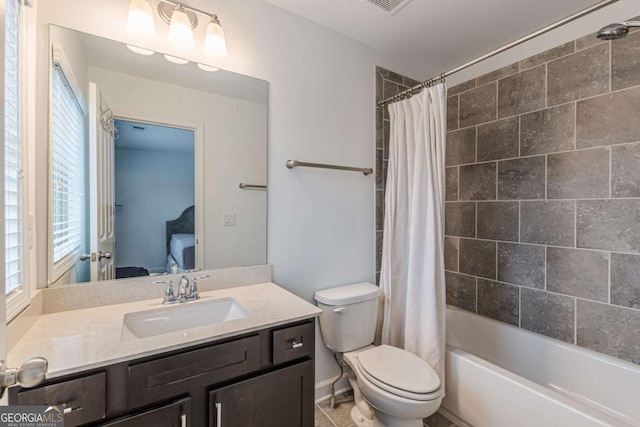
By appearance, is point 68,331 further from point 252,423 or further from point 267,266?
point 267,266

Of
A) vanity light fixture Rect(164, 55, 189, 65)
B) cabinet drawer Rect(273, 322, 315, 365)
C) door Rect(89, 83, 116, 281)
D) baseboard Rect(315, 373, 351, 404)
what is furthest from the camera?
baseboard Rect(315, 373, 351, 404)

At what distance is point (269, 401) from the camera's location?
1.10 m

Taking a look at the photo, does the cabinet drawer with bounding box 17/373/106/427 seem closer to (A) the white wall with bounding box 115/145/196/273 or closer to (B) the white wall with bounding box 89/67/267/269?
(A) the white wall with bounding box 115/145/196/273

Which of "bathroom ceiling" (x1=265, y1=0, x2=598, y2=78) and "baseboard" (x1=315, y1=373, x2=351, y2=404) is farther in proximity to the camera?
"baseboard" (x1=315, y1=373, x2=351, y2=404)

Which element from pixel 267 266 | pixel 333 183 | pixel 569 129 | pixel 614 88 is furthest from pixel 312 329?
pixel 614 88

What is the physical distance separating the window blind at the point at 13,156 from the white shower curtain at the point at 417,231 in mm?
1743

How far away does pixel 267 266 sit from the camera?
1.64 metres

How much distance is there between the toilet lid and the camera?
4.37 ft

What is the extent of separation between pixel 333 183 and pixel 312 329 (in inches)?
39.2

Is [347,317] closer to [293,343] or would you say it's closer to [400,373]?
[400,373]

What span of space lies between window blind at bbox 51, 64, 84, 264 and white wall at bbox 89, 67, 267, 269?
24 centimetres

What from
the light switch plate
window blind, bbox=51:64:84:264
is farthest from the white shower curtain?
window blind, bbox=51:64:84:264

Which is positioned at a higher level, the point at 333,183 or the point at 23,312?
the point at 333,183

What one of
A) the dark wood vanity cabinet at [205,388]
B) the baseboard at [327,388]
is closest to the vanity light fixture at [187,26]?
the dark wood vanity cabinet at [205,388]
